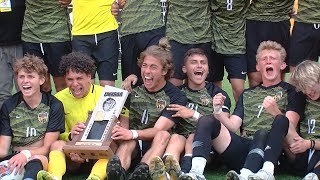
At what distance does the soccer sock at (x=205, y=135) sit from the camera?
4.62m

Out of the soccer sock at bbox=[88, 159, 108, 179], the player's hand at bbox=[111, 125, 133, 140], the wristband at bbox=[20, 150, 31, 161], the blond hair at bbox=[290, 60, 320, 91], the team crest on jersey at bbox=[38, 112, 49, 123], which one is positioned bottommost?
the soccer sock at bbox=[88, 159, 108, 179]

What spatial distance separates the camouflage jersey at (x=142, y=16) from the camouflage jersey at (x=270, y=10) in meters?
0.97

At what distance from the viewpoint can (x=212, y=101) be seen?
17.9 ft

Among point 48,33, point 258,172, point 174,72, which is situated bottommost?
point 258,172

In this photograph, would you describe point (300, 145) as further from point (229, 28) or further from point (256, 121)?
point (229, 28)

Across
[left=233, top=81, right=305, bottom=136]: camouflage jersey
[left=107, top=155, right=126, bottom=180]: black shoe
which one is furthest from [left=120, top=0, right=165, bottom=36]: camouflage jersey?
[left=107, top=155, right=126, bottom=180]: black shoe

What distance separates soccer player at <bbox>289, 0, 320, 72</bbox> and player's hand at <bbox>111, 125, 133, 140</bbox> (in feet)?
6.69

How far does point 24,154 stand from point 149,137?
105 cm

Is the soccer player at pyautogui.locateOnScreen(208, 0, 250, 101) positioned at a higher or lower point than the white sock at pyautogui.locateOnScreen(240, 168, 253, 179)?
higher

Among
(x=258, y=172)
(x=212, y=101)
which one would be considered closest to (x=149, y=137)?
(x=212, y=101)

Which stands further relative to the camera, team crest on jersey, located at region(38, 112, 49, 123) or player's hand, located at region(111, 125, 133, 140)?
team crest on jersey, located at region(38, 112, 49, 123)

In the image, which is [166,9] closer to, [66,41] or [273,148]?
[66,41]

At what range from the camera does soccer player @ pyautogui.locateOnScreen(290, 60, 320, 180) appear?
4.96 meters

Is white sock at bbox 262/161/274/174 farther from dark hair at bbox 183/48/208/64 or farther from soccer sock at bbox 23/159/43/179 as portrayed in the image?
soccer sock at bbox 23/159/43/179
